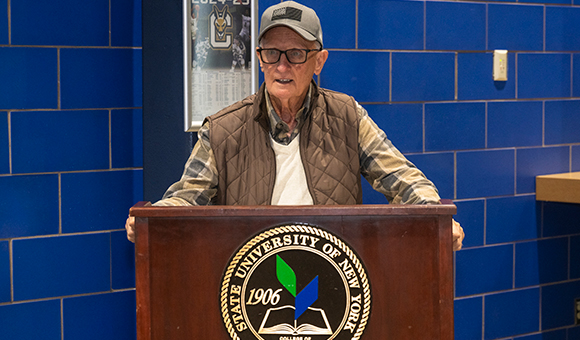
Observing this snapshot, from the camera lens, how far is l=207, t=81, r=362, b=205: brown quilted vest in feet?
5.01

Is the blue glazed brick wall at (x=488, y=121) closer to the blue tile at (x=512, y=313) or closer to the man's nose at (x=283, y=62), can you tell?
the blue tile at (x=512, y=313)

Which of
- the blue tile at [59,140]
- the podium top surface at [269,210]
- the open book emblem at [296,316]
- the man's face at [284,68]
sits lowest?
the open book emblem at [296,316]

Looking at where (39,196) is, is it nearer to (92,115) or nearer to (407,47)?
(92,115)

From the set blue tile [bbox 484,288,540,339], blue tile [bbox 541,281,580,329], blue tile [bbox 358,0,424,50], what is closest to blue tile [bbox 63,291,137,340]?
blue tile [bbox 358,0,424,50]

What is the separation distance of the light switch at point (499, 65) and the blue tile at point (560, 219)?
2.15 ft

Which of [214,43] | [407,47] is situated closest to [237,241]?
[214,43]

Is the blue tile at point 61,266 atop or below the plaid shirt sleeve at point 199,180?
below

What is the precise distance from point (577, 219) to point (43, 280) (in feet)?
7.96

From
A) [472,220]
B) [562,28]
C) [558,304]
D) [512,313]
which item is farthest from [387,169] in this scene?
[558,304]

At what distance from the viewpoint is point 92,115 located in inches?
83.0

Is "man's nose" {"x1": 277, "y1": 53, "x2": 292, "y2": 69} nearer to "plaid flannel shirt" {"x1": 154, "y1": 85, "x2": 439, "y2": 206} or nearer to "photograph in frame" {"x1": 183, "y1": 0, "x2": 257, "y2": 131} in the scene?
"plaid flannel shirt" {"x1": 154, "y1": 85, "x2": 439, "y2": 206}

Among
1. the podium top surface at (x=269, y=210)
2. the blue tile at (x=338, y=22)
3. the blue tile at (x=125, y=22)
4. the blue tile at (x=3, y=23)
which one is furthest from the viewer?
the blue tile at (x=338, y=22)

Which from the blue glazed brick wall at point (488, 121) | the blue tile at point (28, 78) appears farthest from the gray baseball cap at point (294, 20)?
the blue tile at point (28, 78)

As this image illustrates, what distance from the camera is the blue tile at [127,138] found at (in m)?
2.14
